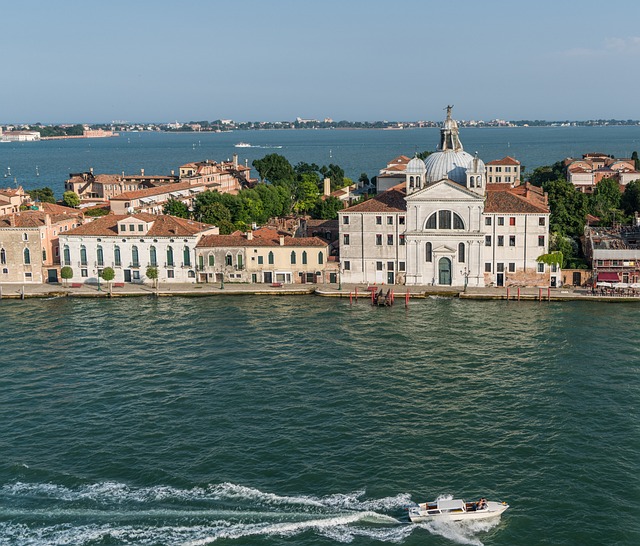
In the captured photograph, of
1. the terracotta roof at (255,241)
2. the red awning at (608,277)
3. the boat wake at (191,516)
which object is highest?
the terracotta roof at (255,241)

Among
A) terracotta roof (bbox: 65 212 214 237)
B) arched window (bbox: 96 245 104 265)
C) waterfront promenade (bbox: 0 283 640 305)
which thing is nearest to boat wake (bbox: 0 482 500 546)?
waterfront promenade (bbox: 0 283 640 305)

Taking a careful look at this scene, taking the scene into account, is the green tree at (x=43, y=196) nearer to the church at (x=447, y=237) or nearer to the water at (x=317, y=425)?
the water at (x=317, y=425)

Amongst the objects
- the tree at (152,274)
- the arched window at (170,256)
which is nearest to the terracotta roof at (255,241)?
the arched window at (170,256)

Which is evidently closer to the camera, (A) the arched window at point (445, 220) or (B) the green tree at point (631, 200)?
(A) the arched window at point (445, 220)

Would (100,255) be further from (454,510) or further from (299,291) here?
(454,510)

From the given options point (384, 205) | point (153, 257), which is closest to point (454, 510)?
point (384, 205)

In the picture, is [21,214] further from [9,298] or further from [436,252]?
[436,252]
